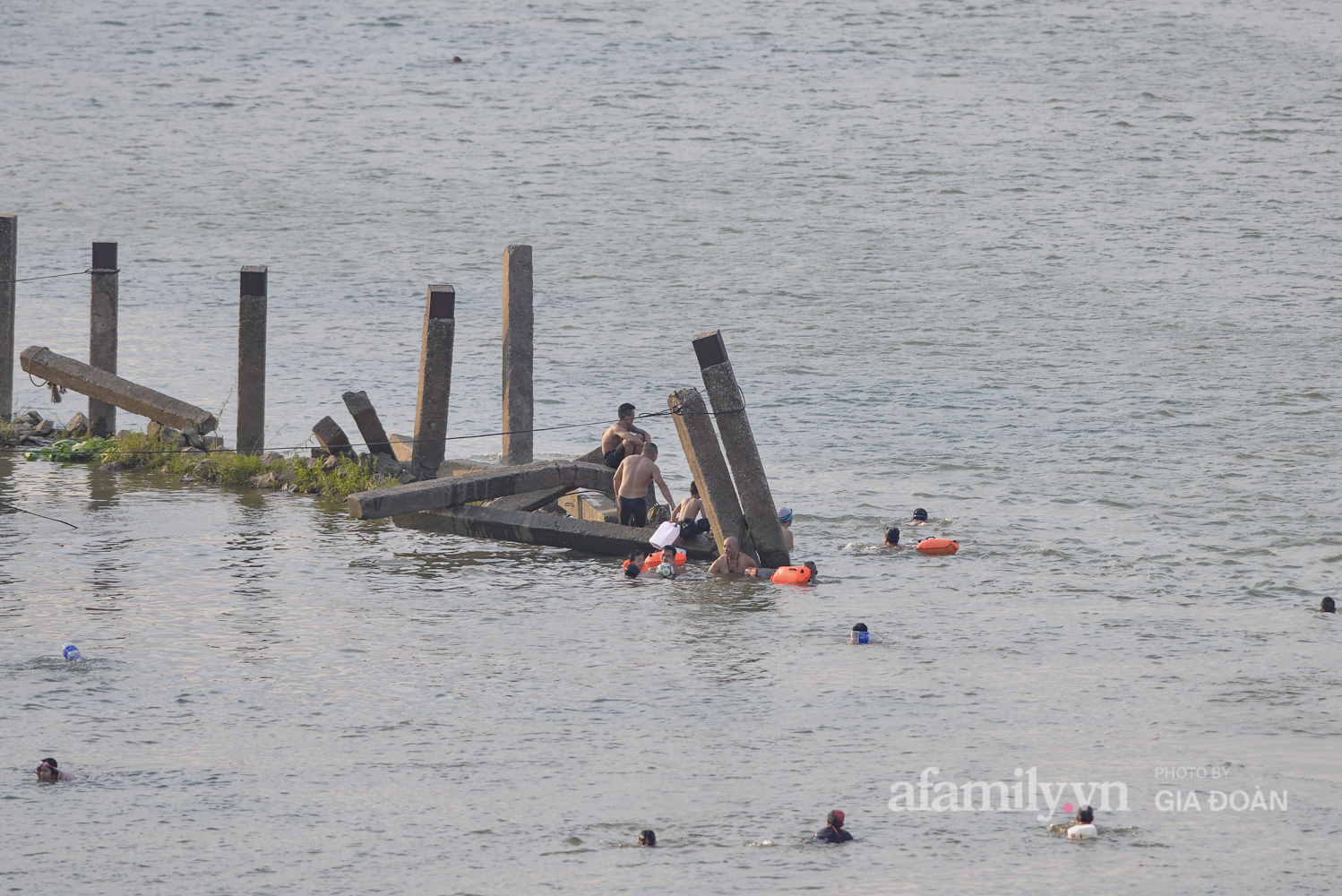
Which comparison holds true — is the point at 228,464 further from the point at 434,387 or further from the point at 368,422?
the point at 434,387

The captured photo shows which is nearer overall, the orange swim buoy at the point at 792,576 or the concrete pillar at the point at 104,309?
the orange swim buoy at the point at 792,576

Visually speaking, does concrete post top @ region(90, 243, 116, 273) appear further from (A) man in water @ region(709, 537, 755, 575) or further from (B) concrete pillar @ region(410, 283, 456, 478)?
(A) man in water @ region(709, 537, 755, 575)

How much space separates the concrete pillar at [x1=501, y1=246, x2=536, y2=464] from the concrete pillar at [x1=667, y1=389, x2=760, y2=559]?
11.6 ft

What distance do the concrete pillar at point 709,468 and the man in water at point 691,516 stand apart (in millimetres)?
266

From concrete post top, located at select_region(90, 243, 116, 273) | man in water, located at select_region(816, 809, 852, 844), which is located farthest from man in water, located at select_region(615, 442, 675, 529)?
concrete post top, located at select_region(90, 243, 116, 273)

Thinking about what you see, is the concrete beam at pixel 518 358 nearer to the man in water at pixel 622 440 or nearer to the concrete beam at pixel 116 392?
the man in water at pixel 622 440

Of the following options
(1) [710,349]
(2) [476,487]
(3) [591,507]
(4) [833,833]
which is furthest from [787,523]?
(4) [833,833]

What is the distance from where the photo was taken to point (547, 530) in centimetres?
1509

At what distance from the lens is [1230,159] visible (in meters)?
36.5

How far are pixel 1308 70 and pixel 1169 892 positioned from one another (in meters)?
38.0

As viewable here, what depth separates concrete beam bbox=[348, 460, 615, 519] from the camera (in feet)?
47.2

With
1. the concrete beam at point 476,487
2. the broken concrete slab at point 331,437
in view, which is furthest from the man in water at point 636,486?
the broken concrete slab at point 331,437

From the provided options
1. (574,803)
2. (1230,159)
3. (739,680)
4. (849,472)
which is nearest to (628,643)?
(739,680)

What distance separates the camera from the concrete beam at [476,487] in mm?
14383
